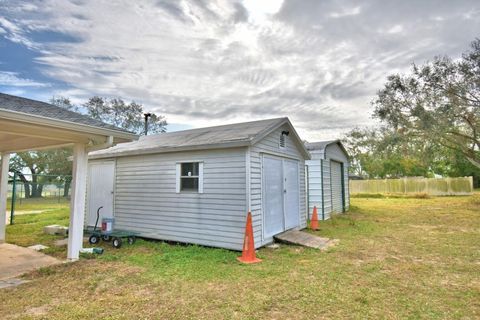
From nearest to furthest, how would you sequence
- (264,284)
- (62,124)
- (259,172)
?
(264,284) < (62,124) < (259,172)

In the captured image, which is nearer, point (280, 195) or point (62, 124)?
point (62, 124)

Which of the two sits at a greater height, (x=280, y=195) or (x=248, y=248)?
(x=280, y=195)

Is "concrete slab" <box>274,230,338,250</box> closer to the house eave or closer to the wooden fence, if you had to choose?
the house eave

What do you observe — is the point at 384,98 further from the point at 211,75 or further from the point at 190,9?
the point at 190,9

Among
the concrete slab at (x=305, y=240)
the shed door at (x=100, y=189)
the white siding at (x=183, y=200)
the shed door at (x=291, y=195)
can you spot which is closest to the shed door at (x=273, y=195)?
the concrete slab at (x=305, y=240)

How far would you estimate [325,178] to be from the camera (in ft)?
34.9

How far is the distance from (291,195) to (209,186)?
2706 mm

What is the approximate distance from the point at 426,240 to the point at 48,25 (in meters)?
11.6

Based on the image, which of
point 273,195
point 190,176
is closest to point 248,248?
point 273,195

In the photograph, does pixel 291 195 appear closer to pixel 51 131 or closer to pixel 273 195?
pixel 273 195

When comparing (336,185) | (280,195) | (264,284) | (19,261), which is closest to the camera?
(264,284)

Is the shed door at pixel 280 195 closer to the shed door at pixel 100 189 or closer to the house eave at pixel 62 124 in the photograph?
the house eave at pixel 62 124

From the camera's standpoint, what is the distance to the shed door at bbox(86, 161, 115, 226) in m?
8.11

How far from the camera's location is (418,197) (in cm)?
2025
